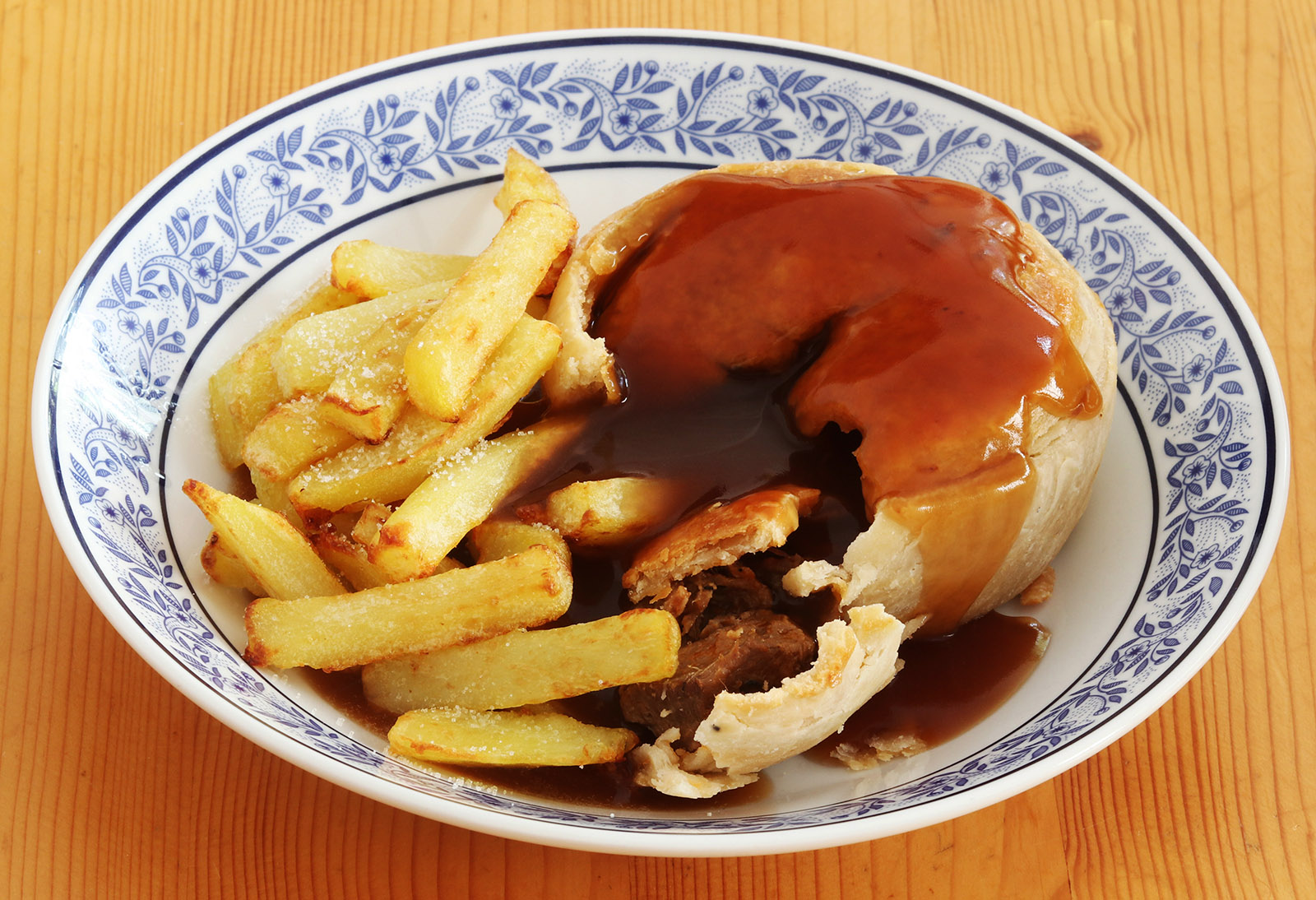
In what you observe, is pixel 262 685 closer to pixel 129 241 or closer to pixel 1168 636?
pixel 129 241

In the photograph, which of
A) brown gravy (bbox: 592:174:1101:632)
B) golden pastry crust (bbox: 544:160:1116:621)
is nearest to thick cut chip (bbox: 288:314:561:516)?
golden pastry crust (bbox: 544:160:1116:621)

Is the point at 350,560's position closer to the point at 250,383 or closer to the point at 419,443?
the point at 419,443

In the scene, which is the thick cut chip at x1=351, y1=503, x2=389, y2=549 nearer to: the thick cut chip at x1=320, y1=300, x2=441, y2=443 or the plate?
the thick cut chip at x1=320, y1=300, x2=441, y2=443

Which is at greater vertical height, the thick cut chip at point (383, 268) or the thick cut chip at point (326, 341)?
the thick cut chip at point (383, 268)

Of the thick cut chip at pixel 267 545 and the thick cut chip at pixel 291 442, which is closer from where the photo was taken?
the thick cut chip at pixel 267 545

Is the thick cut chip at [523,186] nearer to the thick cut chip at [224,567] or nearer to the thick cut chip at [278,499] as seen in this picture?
the thick cut chip at [278,499]

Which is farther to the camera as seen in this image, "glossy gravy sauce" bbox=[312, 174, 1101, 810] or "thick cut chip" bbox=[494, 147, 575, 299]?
"thick cut chip" bbox=[494, 147, 575, 299]

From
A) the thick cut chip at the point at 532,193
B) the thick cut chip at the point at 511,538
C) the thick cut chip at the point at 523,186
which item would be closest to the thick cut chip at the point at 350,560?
the thick cut chip at the point at 511,538

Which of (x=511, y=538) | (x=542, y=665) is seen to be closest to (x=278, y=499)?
(x=511, y=538)
